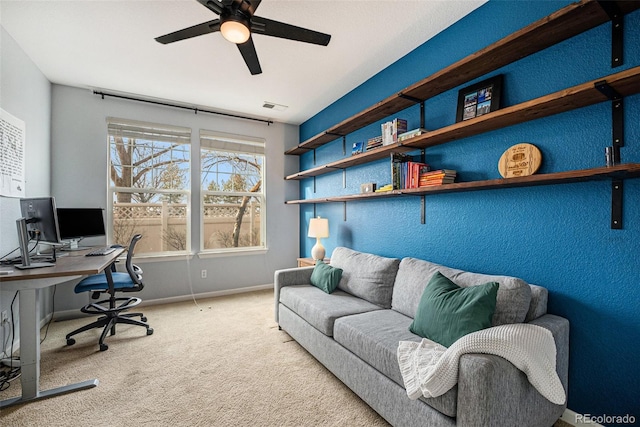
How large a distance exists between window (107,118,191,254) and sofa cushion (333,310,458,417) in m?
2.89

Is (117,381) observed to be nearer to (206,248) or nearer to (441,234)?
(206,248)

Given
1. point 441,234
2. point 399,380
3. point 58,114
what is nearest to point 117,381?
point 399,380

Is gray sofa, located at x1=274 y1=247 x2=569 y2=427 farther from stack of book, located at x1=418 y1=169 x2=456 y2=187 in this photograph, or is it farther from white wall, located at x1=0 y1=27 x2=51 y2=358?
white wall, located at x1=0 y1=27 x2=51 y2=358

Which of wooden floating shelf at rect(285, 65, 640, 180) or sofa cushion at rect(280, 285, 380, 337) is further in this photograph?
sofa cushion at rect(280, 285, 380, 337)

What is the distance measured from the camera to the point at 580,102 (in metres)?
1.53

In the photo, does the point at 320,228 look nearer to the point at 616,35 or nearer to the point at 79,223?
the point at 79,223

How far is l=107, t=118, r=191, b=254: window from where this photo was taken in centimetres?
366

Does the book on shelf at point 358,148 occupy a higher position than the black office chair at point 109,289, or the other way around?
the book on shelf at point 358,148

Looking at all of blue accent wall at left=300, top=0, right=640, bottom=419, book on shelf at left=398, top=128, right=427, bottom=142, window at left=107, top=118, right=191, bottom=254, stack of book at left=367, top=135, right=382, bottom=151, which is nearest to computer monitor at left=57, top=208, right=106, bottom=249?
window at left=107, top=118, right=191, bottom=254

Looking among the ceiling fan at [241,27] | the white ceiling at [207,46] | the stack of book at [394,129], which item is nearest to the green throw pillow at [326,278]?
the stack of book at [394,129]

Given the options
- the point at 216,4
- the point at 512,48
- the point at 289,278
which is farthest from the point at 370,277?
the point at 216,4

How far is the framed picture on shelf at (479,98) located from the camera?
195 cm

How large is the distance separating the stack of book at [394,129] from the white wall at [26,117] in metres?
3.16

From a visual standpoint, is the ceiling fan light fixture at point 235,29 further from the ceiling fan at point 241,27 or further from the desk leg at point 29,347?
the desk leg at point 29,347
